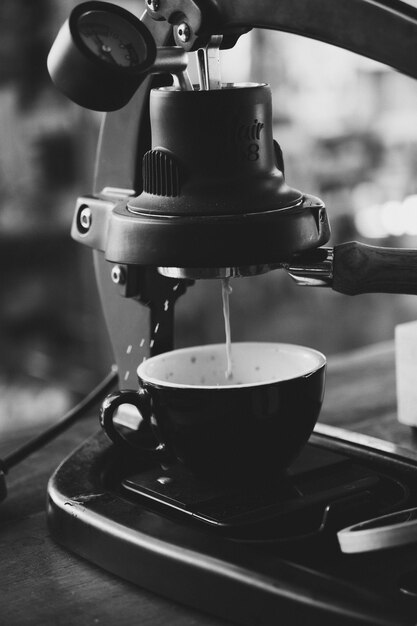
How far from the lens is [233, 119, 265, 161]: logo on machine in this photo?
536 mm

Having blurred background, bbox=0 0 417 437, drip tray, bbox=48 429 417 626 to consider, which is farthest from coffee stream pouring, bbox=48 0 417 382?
blurred background, bbox=0 0 417 437

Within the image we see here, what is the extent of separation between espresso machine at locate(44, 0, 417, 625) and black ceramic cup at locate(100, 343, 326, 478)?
0.07 ft

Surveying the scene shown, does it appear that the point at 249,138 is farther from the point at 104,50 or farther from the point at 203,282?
the point at 203,282

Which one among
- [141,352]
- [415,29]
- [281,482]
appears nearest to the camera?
[415,29]

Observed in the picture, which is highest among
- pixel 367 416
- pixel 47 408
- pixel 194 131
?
pixel 194 131

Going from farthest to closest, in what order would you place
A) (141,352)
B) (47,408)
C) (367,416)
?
1. (47,408)
2. (367,416)
3. (141,352)

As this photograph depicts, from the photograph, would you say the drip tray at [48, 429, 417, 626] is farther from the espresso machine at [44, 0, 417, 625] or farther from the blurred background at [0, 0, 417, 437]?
the blurred background at [0, 0, 417, 437]

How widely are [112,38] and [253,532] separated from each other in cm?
30

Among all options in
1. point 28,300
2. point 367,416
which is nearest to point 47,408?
point 28,300

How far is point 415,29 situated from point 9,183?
1.57 metres

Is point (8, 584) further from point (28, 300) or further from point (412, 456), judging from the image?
point (28, 300)

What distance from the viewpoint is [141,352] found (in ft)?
2.37

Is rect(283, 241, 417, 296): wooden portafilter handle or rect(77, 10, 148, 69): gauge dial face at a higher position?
rect(77, 10, 148, 69): gauge dial face

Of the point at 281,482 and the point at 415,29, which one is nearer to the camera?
the point at 415,29
